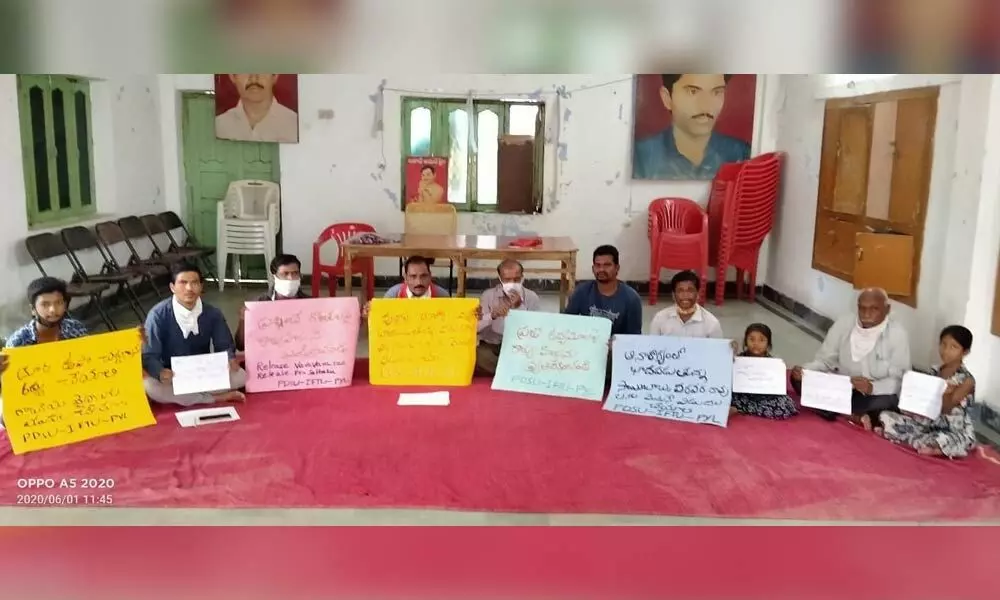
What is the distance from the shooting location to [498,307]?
3.51m

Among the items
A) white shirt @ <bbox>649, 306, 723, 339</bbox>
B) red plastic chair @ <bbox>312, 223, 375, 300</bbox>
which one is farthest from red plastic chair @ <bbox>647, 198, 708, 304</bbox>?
white shirt @ <bbox>649, 306, 723, 339</bbox>

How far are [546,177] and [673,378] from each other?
11.8 feet

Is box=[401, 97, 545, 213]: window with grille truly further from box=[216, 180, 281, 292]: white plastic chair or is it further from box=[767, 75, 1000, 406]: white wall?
box=[767, 75, 1000, 406]: white wall

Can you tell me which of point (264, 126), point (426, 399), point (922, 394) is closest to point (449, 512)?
point (426, 399)

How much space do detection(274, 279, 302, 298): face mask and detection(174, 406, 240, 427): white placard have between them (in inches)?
24.9

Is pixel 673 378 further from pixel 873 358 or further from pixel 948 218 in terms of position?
pixel 948 218

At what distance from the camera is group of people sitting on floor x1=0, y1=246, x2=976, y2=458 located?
262 centimetres

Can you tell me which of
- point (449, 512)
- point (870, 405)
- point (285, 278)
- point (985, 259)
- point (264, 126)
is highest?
point (264, 126)

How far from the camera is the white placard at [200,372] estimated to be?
2.72m

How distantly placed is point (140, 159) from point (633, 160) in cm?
365

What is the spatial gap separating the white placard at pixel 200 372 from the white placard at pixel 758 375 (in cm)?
184

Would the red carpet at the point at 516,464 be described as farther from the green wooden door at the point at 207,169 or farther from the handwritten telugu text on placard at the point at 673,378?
the green wooden door at the point at 207,169

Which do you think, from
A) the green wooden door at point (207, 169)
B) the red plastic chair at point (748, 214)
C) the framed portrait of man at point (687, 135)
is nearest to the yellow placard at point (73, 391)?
the green wooden door at point (207, 169)
